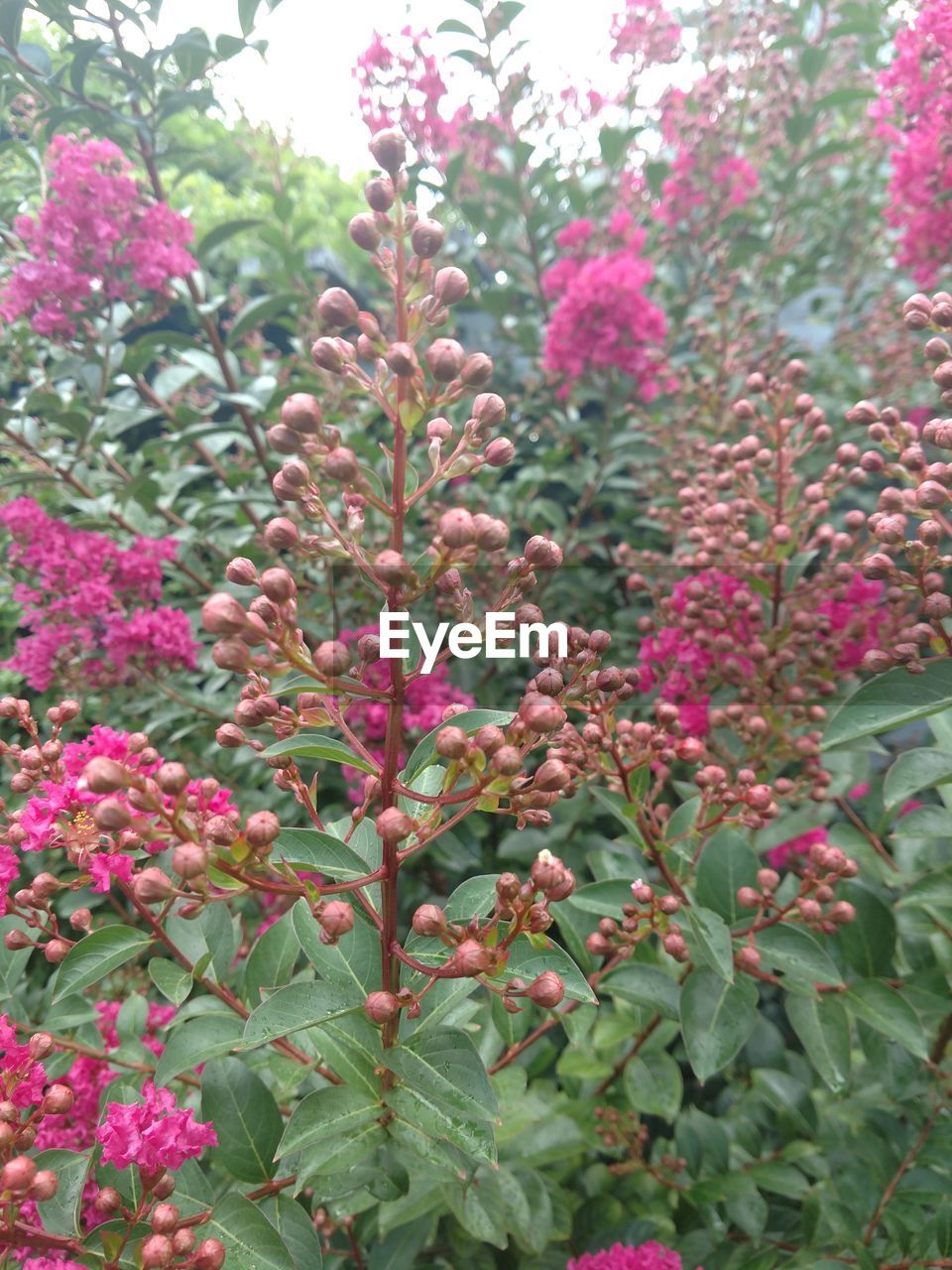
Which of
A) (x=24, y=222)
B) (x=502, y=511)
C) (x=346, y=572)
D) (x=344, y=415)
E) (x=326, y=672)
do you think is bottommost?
(x=326, y=672)

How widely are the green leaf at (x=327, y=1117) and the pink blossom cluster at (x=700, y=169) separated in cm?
324

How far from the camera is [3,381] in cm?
290

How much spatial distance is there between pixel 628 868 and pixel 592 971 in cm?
22

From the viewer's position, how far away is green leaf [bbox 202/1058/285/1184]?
1.10m

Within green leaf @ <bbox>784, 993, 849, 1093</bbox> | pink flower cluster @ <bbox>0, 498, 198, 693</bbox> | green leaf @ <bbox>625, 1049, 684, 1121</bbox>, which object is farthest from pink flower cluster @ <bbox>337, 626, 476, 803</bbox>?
green leaf @ <bbox>784, 993, 849, 1093</bbox>

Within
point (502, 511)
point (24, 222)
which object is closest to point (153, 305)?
point (24, 222)

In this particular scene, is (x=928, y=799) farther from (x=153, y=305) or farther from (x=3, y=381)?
(x=3, y=381)

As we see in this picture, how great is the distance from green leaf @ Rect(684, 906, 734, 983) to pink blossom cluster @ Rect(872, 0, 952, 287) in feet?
6.44

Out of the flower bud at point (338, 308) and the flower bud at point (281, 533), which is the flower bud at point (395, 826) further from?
the flower bud at point (338, 308)

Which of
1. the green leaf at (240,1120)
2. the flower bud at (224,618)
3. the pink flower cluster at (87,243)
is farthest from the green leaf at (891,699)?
the pink flower cluster at (87,243)

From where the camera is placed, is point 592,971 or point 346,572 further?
point 346,572

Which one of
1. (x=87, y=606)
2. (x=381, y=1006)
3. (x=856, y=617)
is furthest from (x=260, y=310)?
(x=381, y=1006)

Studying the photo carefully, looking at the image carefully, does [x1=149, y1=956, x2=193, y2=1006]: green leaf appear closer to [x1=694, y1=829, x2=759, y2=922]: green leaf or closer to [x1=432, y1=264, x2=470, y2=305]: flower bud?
[x1=694, y1=829, x2=759, y2=922]: green leaf

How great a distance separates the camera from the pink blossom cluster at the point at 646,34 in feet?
10.5
